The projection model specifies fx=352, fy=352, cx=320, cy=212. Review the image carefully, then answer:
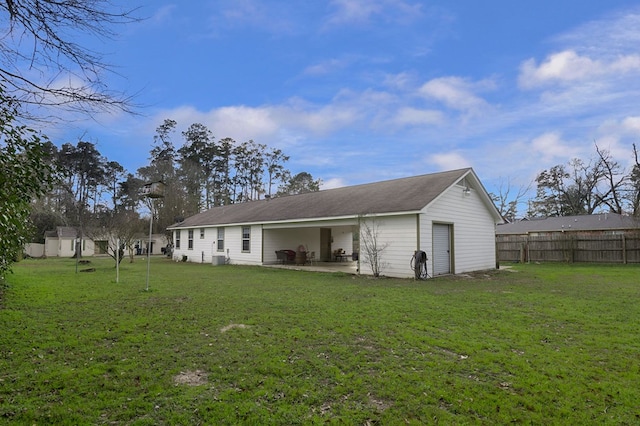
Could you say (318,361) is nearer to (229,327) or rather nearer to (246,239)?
(229,327)

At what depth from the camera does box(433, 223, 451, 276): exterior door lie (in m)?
13.0

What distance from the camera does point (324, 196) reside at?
18.8 metres

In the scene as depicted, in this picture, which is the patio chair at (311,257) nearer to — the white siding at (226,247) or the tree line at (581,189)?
the white siding at (226,247)

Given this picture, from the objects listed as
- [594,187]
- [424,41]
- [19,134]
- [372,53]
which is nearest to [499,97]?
[424,41]

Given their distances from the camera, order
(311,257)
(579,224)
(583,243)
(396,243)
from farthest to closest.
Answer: (579,224), (311,257), (583,243), (396,243)

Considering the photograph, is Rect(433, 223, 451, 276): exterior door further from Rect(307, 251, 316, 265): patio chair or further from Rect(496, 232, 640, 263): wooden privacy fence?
Rect(307, 251, 316, 265): patio chair

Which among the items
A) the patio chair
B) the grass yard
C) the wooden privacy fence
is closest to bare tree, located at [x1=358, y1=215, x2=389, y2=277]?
the grass yard

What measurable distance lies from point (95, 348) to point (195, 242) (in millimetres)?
19785

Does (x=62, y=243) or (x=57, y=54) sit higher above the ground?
(x=57, y=54)

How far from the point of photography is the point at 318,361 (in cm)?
405

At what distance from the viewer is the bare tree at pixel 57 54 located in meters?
3.19

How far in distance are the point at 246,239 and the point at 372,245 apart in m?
8.91

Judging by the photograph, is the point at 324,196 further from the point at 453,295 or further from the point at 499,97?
the point at 453,295

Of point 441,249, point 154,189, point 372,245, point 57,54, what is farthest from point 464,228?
point 57,54
